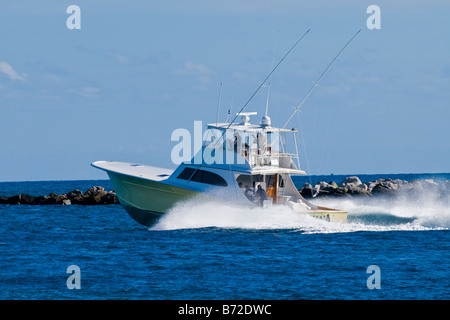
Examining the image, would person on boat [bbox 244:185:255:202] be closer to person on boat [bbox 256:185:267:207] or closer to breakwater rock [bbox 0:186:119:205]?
person on boat [bbox 256:185:267:207]

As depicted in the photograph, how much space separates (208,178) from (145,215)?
325 centimetres

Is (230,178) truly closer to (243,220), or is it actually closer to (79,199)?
(243,220)

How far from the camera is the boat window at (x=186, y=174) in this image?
28.8 meters

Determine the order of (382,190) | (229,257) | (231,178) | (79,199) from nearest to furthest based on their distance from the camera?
1. (229,257)
2. (231,178)
3. (382,190)
4. (79,199)

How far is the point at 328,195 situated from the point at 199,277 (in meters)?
34.1

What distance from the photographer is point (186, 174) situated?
28.8 metres

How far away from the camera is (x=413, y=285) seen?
19.5 m

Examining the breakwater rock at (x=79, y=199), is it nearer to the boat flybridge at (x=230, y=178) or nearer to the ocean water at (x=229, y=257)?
the ocean water at (x=229, y=257)

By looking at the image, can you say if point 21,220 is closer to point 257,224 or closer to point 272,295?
point 257,224

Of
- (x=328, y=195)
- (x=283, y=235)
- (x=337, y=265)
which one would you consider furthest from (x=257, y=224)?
(x=328, y=195)

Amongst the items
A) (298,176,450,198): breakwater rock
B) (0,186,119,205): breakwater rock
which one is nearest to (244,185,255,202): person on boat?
(298,176,450,198): breakwater rock

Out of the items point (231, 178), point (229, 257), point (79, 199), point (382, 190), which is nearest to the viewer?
point (229, 257)

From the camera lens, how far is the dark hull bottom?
29.3 metres

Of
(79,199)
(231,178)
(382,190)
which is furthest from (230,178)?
(79,199)
